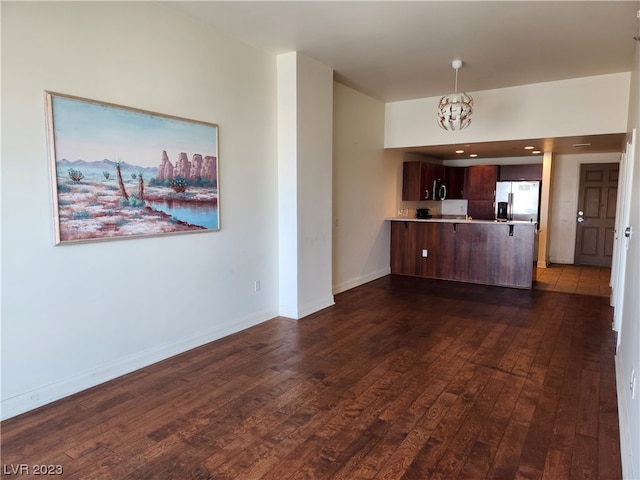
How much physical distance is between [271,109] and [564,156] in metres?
6.66

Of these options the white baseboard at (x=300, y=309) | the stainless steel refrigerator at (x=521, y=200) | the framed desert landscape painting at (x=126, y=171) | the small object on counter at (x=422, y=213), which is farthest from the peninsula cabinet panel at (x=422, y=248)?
the framed desert landscape painting at (x=126, y=171)

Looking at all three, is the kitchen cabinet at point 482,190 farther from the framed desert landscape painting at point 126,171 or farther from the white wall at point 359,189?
the framed desert landscape painting at point 126,171

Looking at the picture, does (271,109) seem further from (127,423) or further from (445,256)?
(445,256)

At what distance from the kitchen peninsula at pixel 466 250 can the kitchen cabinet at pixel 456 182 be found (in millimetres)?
2183

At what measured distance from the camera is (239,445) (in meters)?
2.25

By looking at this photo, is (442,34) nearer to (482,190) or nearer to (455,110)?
(455,110)

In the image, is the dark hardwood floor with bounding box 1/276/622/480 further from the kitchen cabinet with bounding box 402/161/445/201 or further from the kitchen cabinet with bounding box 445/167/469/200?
the kitchen cabinet with bounding box 445/167/469/200

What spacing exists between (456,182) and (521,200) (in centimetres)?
132

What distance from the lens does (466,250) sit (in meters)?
6.50

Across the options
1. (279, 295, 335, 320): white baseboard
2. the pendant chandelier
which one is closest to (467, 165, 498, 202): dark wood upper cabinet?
the pendant chandelier

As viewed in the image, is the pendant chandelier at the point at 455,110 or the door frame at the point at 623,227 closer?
the door frame at the point at 623,227

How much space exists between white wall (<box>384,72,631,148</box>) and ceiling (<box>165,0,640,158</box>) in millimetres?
202

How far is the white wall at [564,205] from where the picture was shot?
8109 millimetres

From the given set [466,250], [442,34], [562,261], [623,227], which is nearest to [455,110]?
[442,34]
